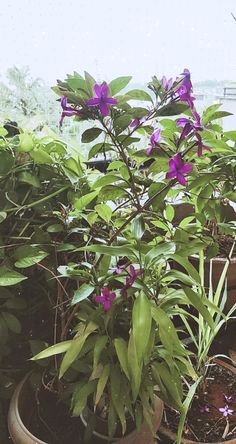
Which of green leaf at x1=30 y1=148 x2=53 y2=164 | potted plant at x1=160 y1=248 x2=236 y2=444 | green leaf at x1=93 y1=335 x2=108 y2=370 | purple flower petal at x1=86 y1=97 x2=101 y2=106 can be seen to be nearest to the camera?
purple flower petal at x1=86 y1=97 x2=101 y2=106

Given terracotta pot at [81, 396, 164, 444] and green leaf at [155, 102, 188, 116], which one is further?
terracotta pot at [81, 396, 164, 444]

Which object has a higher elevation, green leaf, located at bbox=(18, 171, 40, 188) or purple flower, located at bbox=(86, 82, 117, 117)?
purple flower, located at bbox=(86, 82, 117, 117)

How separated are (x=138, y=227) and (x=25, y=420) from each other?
549 millimetres

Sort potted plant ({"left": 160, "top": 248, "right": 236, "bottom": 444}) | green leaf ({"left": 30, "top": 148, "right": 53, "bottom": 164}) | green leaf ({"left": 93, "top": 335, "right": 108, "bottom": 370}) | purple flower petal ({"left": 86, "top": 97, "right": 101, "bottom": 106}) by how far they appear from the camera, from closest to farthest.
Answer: purple flower petal ({"left": 86, "top": 97, "right": 101, "bottom": 106}), green leaf ({"left": 93, "top": 335, "right": 108, "bottom": 370}), green leaf ({"left": 30, "top": 148, "right": 53, "bottom": 164}), potted plant ({"left": 160, "top": 248, "right": 236, "bottom": 444})

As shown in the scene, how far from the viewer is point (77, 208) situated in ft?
2.84

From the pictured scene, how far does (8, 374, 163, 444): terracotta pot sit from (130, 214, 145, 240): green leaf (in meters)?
0.42

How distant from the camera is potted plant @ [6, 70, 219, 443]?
73 cm

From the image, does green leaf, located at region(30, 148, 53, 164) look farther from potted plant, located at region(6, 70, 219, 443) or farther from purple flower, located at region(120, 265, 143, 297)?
purple flower, located at region(120, 265, 143, 297)

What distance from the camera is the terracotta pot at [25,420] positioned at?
0.87m

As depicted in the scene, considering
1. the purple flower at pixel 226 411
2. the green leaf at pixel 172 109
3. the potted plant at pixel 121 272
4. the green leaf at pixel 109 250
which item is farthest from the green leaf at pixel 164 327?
the purple flower at pixel 226 411

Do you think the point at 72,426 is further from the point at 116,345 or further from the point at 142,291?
the point at 142,291

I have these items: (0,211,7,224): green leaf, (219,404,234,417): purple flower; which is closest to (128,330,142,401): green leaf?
(0,211,7,224): green leaf

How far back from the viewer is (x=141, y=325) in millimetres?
708

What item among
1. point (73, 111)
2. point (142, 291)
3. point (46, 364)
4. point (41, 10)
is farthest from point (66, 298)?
point (41, 10)
